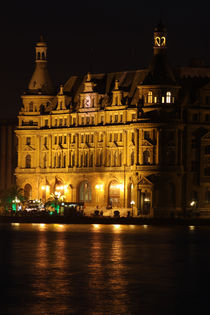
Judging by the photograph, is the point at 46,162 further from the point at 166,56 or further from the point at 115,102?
the point at 166,56

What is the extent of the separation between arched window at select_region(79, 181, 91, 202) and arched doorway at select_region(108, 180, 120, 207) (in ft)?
16.9

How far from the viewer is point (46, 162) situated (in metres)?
178

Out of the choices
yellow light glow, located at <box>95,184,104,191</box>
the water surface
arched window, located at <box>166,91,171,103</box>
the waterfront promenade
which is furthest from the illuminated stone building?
the water surface

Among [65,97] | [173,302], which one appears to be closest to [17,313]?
[173,302]

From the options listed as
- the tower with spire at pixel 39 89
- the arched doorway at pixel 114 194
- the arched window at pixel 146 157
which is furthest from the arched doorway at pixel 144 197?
the tower with spire at pixel 39 89

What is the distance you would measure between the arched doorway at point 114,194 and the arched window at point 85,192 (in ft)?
16.9

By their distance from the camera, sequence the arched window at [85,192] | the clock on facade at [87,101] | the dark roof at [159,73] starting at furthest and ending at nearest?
the clock on facade at [87,101] → the arched window at [85,192] → the dark roof at [159,73]

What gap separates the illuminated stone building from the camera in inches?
6181

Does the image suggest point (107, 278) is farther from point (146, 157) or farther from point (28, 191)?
point (28, 191)

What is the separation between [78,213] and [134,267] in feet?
296

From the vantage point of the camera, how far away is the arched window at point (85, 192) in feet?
560

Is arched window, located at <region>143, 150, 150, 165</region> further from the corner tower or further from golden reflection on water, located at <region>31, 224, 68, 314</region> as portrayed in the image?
golden reflection on water, located at <region>31, 224, 68, 314</region>

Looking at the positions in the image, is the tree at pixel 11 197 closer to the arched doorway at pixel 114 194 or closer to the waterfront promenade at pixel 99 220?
the arched doorway at pixel 114 194

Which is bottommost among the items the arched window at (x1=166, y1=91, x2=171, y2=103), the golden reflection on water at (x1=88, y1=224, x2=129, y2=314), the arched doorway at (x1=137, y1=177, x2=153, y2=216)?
the golden reflection on water at (x1=88, y1=224, x2=129, y2=314)
